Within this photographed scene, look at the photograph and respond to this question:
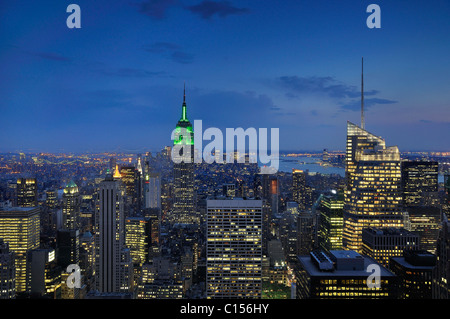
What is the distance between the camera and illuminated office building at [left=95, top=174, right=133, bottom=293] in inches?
560

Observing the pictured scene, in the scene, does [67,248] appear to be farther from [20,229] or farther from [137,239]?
[137,239]

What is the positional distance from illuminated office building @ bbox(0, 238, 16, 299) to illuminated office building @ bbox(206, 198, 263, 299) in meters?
5.46

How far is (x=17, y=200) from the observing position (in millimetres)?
15867

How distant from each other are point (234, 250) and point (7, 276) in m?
6.37

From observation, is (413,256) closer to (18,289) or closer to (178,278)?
(178,278)

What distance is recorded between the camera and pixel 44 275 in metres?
12.2

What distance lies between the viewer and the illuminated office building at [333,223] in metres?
16.2

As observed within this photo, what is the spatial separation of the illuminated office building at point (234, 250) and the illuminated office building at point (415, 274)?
4.00 metres

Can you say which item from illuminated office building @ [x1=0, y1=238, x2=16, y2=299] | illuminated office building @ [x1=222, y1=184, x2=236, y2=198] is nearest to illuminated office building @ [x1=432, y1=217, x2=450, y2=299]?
illuminated office building @ [x1=222, y1=184, x2=236, y2=198]

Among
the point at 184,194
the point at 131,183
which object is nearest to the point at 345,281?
the point at 131,183

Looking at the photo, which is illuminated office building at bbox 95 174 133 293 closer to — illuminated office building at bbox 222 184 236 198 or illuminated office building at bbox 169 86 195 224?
illuminated office building at bbox 222 184 236 198

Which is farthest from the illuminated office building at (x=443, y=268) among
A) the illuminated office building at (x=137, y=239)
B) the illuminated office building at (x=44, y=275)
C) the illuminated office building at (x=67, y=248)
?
the illuminated office building at (x=137, y=239)
